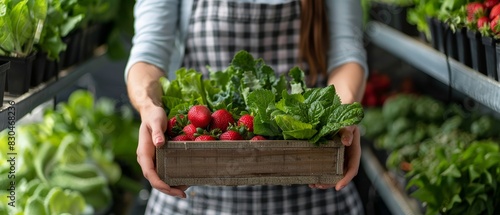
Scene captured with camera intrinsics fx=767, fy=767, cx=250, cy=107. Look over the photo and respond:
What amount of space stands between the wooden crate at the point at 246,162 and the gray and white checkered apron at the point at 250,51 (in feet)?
1.98

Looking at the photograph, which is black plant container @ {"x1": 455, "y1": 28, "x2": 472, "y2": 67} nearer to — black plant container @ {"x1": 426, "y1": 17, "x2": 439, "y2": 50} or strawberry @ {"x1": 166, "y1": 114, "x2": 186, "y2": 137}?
black plant container @ {"x1": 426, "y1": 17, "x2": 439, "y2": 50}

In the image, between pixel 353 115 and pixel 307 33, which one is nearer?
pixel 353 115

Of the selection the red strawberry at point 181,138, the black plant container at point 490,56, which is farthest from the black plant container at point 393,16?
the red strawberry at point 181,138

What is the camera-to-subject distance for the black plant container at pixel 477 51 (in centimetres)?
203

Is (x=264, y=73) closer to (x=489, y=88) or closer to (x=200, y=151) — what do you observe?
(x=200, y=151)

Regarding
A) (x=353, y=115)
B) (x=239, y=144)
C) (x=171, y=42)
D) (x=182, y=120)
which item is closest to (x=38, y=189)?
(x=171, y=42)

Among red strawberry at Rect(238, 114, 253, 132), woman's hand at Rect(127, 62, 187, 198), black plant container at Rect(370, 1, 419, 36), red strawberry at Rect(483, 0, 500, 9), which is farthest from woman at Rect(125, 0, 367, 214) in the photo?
black plant container at Rect(370, 1, 419, 36)

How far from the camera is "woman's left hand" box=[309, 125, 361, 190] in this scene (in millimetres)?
1663

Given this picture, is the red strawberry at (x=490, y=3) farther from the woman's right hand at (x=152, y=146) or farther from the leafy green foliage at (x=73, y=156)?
the leafy green foliage at (x=73, y=156)

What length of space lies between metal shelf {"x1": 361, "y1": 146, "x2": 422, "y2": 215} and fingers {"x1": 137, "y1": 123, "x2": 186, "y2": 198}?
123cm

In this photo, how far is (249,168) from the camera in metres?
1.64

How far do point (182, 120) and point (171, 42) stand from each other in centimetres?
54

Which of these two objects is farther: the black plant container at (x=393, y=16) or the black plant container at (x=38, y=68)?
the black plant container at (x=393, y=16)

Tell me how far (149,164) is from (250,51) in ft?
2.49
